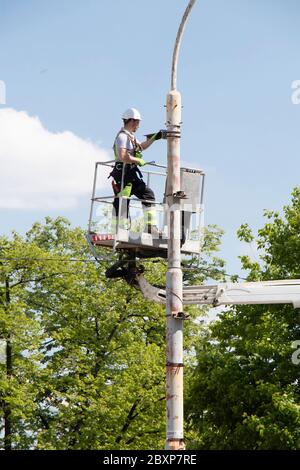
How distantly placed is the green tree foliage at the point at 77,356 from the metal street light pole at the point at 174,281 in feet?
102

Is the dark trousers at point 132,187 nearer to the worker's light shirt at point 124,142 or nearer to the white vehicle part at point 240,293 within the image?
the worker's light shirt at point 124,142

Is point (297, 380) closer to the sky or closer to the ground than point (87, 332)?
closer to the ground

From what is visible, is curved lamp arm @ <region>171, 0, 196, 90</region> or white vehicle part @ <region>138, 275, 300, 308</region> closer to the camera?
curved lamp arm @ <region>171, 0, 196, 90</region>

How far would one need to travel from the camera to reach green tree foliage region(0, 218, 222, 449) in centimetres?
4600

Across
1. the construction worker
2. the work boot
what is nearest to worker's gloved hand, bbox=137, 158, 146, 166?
the construction worker

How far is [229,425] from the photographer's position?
37375 mm

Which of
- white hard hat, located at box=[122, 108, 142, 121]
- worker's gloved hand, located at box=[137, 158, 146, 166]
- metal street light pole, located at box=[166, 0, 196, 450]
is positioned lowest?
metal street light pole, located at box=[166, 0, 196, 450]

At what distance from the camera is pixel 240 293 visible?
52.3 ft

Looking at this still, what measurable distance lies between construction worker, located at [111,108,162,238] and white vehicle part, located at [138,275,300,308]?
945 millimetres

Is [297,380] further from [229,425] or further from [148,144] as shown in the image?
[148,144]

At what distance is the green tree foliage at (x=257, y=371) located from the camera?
34.3 metres

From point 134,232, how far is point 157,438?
31.4 meters

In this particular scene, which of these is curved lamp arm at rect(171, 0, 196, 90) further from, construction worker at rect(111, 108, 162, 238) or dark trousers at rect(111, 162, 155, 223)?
dark trousers at rect(111, 162, 155, 223)
